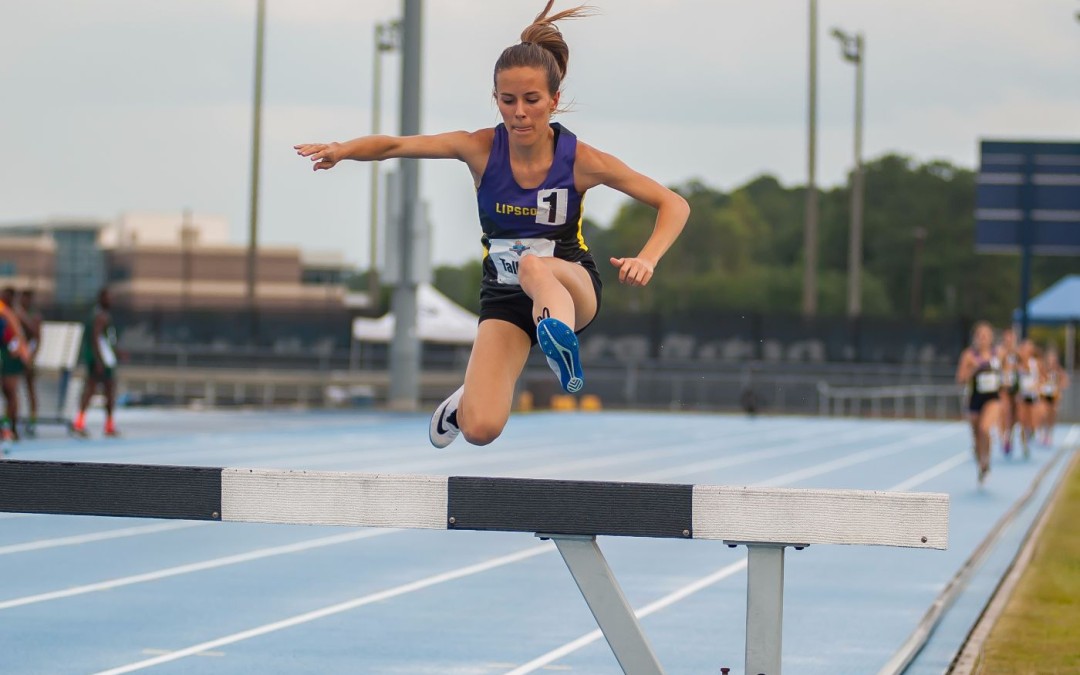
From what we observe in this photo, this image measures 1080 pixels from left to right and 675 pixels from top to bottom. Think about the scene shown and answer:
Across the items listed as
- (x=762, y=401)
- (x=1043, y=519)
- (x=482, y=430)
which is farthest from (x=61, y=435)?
(x=762, y=401)

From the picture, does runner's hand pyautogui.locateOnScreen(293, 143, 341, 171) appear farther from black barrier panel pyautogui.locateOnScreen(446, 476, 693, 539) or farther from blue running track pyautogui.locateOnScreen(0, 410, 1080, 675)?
blue running track pyautogui.locateOnScreen(0, 410, 1080, 675)

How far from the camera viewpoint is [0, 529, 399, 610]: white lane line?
8622 millimetres

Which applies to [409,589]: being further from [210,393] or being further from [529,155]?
[210,393]

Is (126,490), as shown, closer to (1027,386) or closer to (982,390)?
(982,390)

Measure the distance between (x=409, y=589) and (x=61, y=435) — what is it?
12.1m

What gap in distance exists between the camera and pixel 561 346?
491 cm

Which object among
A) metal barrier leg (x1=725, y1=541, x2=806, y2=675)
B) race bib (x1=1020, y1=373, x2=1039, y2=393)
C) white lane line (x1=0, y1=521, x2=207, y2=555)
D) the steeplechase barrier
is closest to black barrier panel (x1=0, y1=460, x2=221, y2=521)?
the steeplechase barrier

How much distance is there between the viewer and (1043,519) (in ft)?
48.4

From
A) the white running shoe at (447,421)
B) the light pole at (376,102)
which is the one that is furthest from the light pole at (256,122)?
the white running shoe at (447,421)

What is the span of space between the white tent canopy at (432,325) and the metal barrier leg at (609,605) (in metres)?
31.1

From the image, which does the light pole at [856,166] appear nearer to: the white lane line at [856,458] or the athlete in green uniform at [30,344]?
the white lane line at [856,458]

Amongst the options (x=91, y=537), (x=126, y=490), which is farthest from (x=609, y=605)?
(x=91, y=537)

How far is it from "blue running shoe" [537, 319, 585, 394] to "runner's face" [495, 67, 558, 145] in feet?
2.13

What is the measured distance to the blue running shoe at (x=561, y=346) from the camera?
4.88 metres
